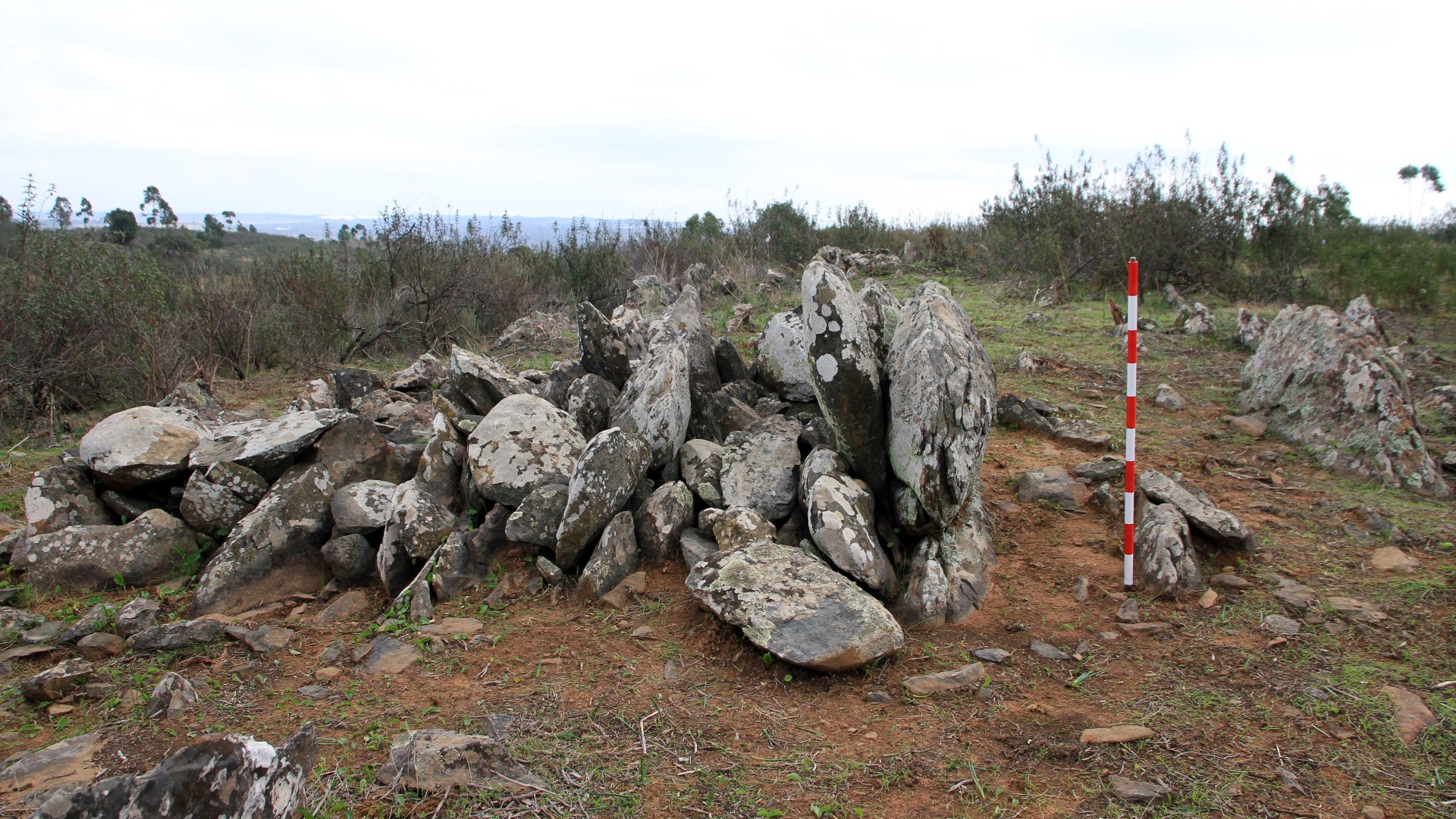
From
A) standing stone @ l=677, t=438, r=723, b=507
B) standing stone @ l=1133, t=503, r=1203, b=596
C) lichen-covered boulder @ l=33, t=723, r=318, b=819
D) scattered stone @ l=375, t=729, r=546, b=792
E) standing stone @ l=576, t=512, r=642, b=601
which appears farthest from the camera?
standing stone @ l=677, t=438, r=723, b=507

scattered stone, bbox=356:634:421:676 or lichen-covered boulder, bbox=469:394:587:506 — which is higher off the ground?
lichen-covered boulder, bbox=469:394:587:506


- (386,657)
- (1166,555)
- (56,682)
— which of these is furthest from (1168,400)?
(56,682)

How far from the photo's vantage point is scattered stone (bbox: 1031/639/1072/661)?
3.23 m

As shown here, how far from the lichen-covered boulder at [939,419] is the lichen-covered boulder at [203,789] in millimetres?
2710

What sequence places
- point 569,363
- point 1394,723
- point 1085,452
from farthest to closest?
point 569,363, point 1085,452, point 1394,723

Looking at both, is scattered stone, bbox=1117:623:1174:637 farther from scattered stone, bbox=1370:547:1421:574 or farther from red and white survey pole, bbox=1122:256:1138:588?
scattered stone, bbox=1370:547:1421:574

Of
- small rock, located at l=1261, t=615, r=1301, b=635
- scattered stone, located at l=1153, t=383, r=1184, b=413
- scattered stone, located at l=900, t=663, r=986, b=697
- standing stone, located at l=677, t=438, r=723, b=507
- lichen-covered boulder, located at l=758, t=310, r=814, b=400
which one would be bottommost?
scattered stone, located at l=900, t=663, r=986, b=697

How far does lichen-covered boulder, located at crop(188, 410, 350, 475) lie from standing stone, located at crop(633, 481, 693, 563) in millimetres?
1958

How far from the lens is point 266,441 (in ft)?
14.7

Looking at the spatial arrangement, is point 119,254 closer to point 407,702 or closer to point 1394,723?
point 407,702

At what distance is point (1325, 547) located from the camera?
402 cm

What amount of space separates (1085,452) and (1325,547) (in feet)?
5.01

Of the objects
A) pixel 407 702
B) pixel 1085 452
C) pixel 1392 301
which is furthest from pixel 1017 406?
pixel 1392 301

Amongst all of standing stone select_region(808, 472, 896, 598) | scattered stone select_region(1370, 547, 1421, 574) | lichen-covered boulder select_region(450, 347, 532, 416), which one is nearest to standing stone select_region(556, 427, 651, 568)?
standing stone select_region(808, 472, 896, 598)
